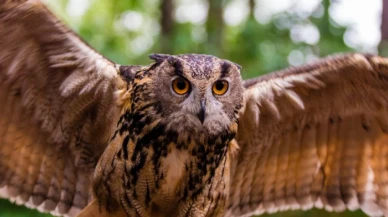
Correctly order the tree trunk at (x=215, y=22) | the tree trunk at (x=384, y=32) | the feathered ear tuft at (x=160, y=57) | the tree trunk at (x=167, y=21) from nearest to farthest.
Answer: the feathered ear tuft at (x=160, y=57) < the tree trunk at (x=384, y=32) < the tree trunk at (x=167, y=21) < the tree trunk at (x=215, y=22)

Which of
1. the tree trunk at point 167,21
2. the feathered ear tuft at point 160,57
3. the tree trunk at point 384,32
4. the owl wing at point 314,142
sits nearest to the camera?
the feathered ear tuft at point 160,57

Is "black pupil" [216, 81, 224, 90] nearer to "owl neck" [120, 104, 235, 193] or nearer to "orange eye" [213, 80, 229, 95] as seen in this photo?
"orange eye" [213, 80, 229, 95]

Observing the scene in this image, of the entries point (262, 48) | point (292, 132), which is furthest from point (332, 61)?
point (262, 48)

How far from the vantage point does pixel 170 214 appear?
382 centimetres

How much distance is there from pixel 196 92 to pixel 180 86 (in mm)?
106

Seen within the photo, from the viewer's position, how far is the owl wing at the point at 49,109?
3643 mm

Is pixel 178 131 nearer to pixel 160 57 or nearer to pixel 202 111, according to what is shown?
pixel 202 111

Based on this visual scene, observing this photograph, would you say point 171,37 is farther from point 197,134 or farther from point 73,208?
point 197,134

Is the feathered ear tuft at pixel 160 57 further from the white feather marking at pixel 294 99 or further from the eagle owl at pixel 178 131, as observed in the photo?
the white feather marking at pixel 294 99

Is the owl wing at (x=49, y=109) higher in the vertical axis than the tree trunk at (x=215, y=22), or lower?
higher

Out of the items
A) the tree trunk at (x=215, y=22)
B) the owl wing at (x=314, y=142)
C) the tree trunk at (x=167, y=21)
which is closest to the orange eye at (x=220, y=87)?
the owl wing at (x=314, y=142)

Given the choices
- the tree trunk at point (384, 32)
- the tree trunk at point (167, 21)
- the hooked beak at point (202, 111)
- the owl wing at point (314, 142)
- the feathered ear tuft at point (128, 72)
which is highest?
the hooked beak at point (202, 111)

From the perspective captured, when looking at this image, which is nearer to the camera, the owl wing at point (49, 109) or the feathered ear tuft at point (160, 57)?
the feathered ear tuft at point (160, 57)

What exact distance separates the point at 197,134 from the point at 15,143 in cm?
134
